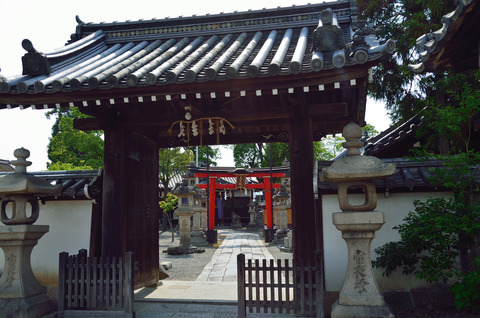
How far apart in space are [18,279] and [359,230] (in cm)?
576

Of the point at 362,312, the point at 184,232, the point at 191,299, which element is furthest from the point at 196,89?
the point at 184,232

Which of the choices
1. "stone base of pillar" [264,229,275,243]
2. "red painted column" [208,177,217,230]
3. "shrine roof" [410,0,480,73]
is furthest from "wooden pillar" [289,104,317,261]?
"red painted column" [208,177,217,230]

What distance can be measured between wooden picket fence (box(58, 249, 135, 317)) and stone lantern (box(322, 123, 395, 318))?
3.55 metres

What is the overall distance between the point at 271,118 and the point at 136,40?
468cm

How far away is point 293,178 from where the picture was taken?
6520 millimetres

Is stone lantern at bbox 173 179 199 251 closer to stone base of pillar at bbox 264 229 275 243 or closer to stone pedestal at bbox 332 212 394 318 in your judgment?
stone base of pillar at bbox 264 229 275 243

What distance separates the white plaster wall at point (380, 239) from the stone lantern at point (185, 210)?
12.8 meters

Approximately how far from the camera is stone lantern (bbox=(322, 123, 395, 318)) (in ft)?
16.3

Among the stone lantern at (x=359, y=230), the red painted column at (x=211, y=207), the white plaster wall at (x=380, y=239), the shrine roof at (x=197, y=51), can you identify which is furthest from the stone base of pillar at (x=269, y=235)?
the stone lantern at (x=359, y=230)

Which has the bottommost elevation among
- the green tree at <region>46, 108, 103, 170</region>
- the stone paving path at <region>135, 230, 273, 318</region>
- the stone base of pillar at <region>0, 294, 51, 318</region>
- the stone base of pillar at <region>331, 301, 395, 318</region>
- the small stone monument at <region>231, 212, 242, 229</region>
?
the small stone monument at <region>231, 212, 242, 229</region>

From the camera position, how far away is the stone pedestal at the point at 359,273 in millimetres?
4922

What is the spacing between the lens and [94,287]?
6.27 m

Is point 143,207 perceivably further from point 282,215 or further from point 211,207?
point 211,207

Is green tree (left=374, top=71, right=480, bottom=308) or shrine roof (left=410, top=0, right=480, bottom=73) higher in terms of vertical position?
shrine roof (left=410, top=0, right=480, bottom=73)
